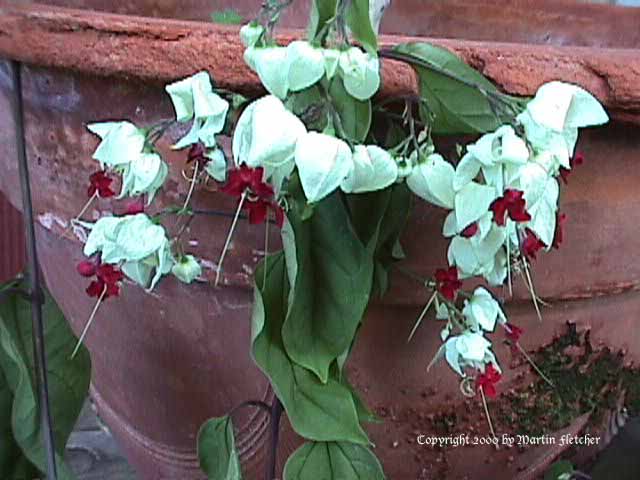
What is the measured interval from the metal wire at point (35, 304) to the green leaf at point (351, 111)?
0.27m

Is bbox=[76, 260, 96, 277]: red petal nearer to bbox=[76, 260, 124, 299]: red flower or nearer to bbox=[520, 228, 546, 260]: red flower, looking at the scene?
bbox=[76, 260, 124, 299]: red flower

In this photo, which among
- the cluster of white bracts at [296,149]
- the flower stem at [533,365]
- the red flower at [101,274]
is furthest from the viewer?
the flower stem at [533,365]

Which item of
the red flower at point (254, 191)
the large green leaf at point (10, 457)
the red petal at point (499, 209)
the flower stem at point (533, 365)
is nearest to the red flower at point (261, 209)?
the red flower at point (254, 191)

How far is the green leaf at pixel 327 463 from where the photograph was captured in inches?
21.6

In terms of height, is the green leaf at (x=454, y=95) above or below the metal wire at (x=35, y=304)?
above

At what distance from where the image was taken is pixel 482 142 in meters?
0.47

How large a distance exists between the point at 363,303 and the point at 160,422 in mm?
270

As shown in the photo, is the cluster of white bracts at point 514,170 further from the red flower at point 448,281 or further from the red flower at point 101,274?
the red flower at point 101,274

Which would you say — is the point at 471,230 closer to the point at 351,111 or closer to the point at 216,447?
the point at 351,111

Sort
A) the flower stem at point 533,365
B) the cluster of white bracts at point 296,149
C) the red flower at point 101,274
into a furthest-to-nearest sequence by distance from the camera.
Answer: the flower stem at point 533,365, the red flower at point 101,274, the cluster of white bracts at point 296,149

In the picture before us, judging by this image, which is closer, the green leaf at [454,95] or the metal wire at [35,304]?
the green leaf at [454,95]

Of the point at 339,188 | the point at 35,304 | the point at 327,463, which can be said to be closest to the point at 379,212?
the point at 339,188

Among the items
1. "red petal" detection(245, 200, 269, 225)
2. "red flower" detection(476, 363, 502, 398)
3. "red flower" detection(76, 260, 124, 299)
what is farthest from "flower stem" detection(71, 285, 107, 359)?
"red flower" detection(476, 363, 502, 398)

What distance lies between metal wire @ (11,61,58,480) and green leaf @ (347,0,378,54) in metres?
0.29
